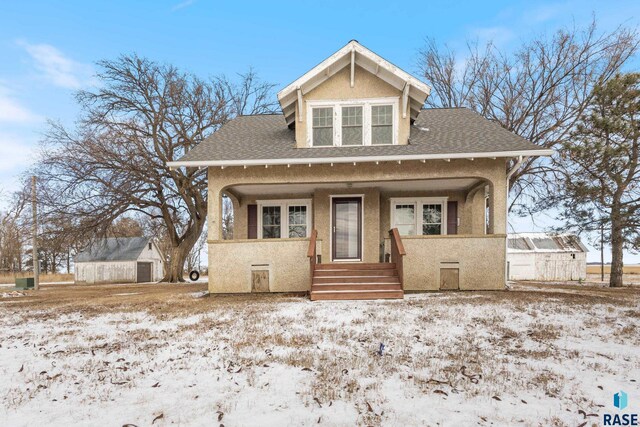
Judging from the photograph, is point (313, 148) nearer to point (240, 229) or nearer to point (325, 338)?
point (240, 229)

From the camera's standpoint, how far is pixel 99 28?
47.5 ft

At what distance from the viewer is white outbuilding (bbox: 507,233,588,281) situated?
29469mm

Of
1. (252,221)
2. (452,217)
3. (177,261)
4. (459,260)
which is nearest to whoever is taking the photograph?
(459,260)

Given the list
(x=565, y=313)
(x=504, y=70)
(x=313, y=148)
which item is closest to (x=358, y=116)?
(x=313, y=148)

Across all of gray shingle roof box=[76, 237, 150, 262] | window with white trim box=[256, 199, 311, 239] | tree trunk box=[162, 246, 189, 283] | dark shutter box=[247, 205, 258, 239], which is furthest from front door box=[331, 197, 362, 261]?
gray shingle roof box=[76, 237, 150, 262]

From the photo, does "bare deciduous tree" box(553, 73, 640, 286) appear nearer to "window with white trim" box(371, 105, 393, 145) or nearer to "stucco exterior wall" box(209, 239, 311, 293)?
"window with white trim" box(371, 105, 393, 145)

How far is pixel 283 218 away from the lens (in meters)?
14.1

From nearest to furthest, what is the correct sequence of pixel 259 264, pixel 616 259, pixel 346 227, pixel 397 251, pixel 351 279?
1. pixel 351 279
2. pixel 397 251
3. pixel 259 264
4. pixel 346 227
5. pixel 616 259

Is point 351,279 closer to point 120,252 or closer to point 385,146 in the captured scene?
point 385,146

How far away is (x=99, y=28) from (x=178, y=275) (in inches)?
624

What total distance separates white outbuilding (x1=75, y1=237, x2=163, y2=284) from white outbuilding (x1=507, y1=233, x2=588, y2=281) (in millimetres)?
32863

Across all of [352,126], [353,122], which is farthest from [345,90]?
[352,126]

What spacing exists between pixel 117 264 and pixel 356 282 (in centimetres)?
3179

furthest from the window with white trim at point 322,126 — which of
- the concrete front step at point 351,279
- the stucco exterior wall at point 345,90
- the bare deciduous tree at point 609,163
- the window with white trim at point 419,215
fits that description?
the bare deciduous tree at point 609,163
